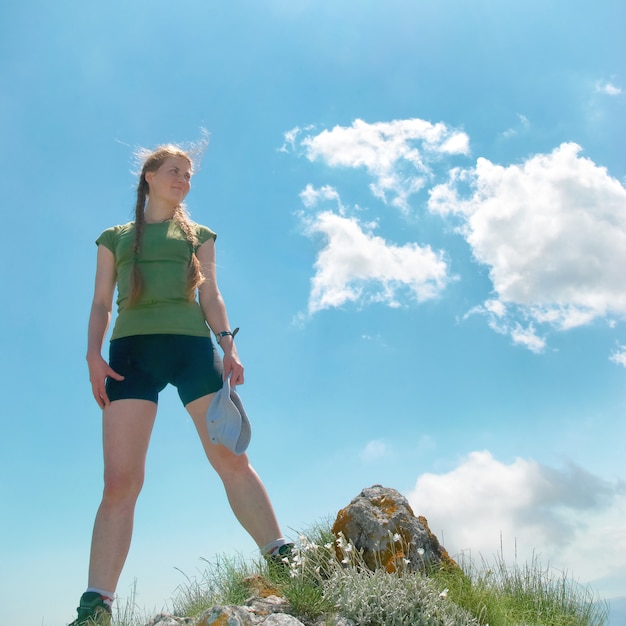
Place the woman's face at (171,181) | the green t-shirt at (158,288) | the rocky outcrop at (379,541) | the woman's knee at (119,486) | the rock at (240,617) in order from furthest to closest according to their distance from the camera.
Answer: the woman's face at (171,181), the green t-shirt at (158,288), the woman's knee at (119,486), the rocky outcrop at (379,541), the rock at (240,617)

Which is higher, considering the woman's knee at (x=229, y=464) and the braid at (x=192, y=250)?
the braid at (x=192, y=250)

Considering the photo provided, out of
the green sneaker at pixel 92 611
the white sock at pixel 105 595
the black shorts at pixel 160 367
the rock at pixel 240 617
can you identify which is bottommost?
the rock at pixel 240 617

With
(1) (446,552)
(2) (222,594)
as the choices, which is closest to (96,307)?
(2) (222,594)

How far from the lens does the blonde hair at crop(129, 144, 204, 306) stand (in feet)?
18.3

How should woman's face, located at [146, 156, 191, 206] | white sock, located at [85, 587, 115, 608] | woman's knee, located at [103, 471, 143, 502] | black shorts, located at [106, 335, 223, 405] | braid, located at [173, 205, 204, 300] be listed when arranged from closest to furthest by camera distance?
white sock, located at [85, 587, 115, 608], woman's knee, located at [103, 471, 143, 502], black shorts, located at [106, 335, 223, 405], braid, located at [173, 205, 204, 300], woman's face, located at [146, 156, 191, 206]

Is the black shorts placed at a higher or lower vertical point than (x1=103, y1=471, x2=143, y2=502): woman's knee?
higher

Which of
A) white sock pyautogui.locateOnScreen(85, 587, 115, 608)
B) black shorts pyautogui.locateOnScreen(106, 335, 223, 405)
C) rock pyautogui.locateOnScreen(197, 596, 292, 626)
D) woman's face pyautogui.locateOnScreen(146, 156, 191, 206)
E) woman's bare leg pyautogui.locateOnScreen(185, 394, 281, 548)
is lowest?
rock pyautogui.locateOnScreen(197, 596, 292, 626)

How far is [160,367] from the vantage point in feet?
17.9

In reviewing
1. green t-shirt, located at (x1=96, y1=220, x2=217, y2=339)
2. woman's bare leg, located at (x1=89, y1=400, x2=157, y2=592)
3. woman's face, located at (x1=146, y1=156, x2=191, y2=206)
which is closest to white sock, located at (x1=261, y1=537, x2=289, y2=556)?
woman's bare leg, located at (x1=89, y1=400, x2=157, y2=592)

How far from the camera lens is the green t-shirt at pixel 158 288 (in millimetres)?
5512

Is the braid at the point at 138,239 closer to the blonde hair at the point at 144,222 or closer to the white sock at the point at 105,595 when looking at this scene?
the blonde hair at the point at 144,222

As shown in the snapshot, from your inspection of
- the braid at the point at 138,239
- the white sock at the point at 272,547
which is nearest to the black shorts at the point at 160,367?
the braid at the point at 138,239

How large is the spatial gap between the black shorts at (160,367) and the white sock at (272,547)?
1.27 meters

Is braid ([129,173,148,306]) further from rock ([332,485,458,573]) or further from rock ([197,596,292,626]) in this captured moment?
rock ([197,596,292,626])
